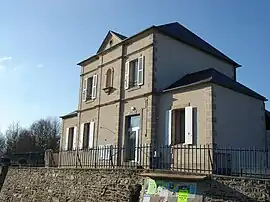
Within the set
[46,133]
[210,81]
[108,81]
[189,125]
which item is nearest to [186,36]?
[108,81]

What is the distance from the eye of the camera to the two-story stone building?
14.8 metres

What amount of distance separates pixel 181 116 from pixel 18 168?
33.5 ft

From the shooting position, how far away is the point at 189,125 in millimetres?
14789

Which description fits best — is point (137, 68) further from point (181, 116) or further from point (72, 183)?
point (72, 183)

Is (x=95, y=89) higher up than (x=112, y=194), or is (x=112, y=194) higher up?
(x=95, y=89)

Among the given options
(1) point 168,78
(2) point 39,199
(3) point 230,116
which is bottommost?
A: (2) point 39,199

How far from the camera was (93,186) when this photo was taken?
1304cm

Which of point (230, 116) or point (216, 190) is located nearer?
point (216, 190)

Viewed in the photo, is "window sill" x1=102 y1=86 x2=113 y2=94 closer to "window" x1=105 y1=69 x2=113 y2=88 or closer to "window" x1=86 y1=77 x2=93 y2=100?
"window" x1=105 y1=69 x2=113 y2=88

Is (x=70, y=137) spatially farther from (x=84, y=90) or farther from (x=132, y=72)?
(x=132, y=72)

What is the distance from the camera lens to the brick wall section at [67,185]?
1192 centimetres

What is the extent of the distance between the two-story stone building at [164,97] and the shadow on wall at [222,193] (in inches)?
191

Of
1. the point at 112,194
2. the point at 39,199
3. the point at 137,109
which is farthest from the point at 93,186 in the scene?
the point at 137,109

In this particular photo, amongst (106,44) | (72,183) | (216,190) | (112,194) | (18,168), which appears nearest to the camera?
(216,190)
